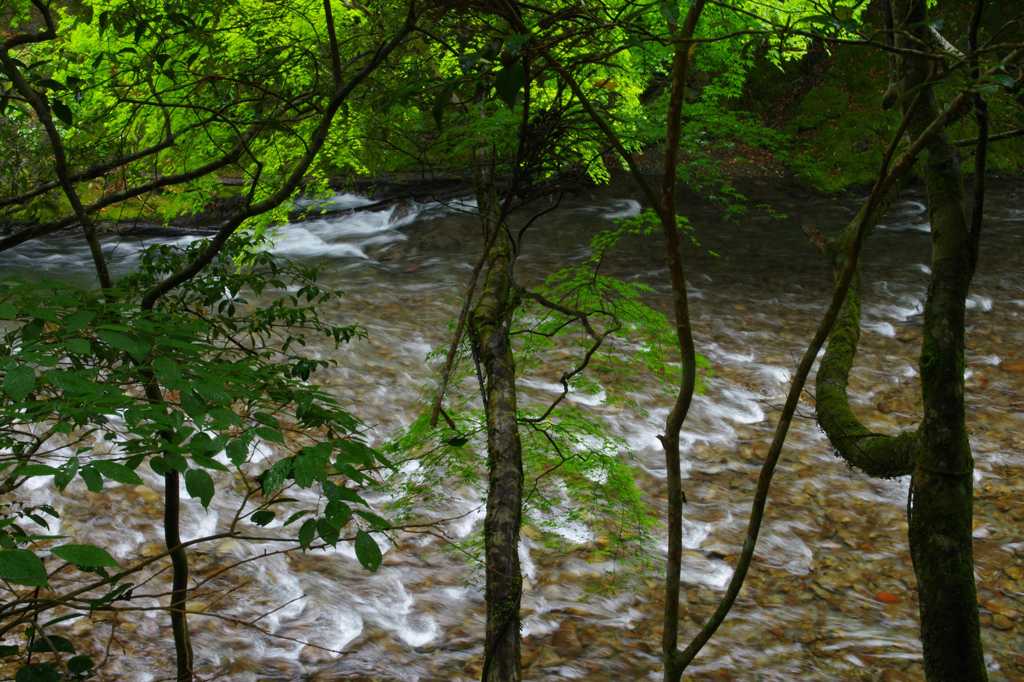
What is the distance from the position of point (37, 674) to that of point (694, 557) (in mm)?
4414

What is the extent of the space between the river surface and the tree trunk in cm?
59

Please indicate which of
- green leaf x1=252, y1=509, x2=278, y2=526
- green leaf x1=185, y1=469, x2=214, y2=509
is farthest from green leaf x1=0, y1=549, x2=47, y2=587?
green leaf x1=252, y1=509, x2=278, y2=526

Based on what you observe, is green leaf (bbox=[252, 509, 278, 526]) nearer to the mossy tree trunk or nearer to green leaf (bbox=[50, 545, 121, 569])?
green leaf (bbox=[50, 545, 121, 569])

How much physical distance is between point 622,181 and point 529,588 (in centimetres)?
1077

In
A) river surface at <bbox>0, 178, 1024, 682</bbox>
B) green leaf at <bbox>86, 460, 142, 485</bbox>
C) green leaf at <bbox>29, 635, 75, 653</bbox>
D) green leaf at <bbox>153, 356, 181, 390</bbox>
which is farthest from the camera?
river surface at <bbox>0, 178, 1024, 682</bbox>

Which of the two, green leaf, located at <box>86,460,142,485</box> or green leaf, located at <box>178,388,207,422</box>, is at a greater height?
green leaf, located at <box>178,388,207,422</box>

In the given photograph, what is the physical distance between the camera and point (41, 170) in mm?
3984

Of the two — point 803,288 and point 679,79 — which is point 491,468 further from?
point 803,288

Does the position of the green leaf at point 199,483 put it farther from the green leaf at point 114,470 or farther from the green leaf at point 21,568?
the green leaf at point 21,568

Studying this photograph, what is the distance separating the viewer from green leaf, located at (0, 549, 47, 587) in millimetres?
987

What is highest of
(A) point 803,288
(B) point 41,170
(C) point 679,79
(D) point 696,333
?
(C) point 679,79

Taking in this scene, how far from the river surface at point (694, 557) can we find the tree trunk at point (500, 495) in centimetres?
59

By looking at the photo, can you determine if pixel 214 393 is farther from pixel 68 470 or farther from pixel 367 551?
pixel 367 551

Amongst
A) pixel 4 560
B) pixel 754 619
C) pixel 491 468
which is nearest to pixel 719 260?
pixel 754 619
